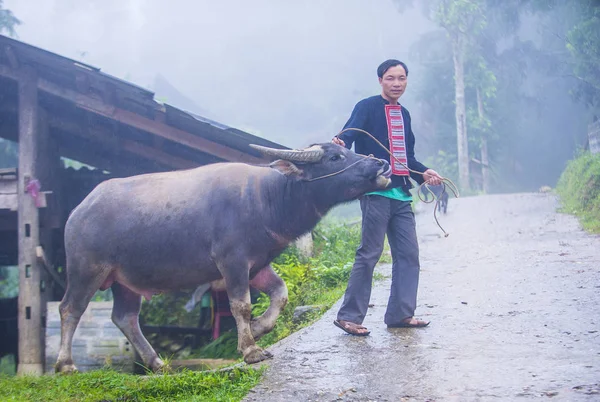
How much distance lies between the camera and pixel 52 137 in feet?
33.1

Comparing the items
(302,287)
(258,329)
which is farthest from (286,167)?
(302,287)

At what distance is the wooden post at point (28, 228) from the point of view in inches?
337

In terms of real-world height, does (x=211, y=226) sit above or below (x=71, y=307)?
above

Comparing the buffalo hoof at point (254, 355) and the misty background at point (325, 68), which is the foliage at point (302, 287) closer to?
the buffalo hoof at point (254, 355)

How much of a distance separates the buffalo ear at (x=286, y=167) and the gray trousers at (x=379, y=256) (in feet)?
1.99

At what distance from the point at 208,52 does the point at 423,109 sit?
35.1m

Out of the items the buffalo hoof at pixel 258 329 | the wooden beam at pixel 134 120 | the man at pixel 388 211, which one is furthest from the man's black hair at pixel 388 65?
the wooden beam at pixel 134 120

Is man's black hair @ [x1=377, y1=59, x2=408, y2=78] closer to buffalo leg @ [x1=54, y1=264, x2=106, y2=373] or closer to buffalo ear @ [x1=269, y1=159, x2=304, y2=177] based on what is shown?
buffalo ear @ [x1=269, y1=159, x2=304, y2=177]

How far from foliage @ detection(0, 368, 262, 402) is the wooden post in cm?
336

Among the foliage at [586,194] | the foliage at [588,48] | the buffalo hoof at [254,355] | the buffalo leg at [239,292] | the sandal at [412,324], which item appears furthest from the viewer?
the foliage at [588,48]

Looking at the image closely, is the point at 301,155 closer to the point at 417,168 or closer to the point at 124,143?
the point at 417,168

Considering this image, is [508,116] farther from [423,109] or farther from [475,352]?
[475,352]

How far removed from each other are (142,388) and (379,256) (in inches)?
80.3

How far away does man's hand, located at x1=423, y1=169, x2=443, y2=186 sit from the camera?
5.21 metres
